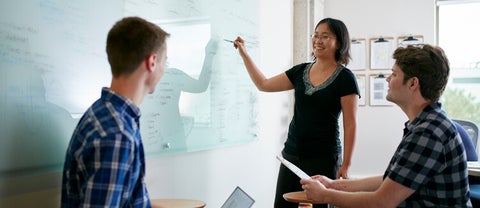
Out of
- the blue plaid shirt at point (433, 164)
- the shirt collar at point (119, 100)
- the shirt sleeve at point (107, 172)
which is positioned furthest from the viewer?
the blue plaid shirt at point (433, 164)

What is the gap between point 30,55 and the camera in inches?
66.1

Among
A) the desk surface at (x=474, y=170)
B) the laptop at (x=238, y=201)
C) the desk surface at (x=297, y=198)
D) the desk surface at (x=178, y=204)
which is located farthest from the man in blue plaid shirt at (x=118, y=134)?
the desk surface at (x=474, y=170)

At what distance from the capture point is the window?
489 centimetres

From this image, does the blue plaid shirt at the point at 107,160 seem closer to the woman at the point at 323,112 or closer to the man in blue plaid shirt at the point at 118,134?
the man in blue plaid shirt at the point at 118,134

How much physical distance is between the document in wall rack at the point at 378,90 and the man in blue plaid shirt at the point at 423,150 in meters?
3.19

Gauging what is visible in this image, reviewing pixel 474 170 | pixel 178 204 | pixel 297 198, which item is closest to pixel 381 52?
pixel 474 170

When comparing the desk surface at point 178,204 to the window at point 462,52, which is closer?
the desk surface at point 178,204

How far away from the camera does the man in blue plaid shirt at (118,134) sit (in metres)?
1.18

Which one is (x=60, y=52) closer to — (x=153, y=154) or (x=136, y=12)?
(x=136, y=12)

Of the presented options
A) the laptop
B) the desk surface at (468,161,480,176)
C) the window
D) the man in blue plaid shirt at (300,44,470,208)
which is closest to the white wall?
the window

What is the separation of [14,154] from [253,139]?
6.20 feet

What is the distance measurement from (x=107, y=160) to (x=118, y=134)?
0.07 metres

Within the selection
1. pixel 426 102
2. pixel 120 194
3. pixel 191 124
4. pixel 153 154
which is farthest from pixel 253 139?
pixel 120 194

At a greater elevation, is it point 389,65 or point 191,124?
point 389,65
